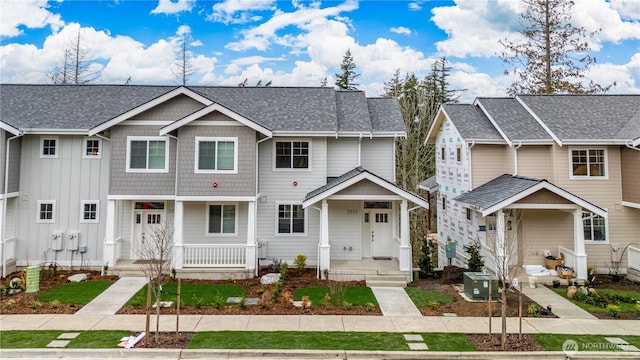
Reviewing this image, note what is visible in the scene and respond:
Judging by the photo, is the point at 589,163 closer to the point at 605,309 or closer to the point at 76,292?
the point at 605,309

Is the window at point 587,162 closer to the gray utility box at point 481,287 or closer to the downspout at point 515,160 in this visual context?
the downspout at point 515,160

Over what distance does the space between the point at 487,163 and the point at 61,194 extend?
61.6 ft

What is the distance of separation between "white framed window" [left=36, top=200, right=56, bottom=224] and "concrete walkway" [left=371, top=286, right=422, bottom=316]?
530 inches

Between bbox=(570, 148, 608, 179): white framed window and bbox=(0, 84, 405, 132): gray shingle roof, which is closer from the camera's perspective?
bbox=(570, 148, 608, 179): white framed window

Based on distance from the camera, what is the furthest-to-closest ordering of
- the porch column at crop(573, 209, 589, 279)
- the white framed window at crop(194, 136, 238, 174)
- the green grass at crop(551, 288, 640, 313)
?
1. the white framed window at crop(194, 136, 238, 174)
2. the porch column at crop(573, 209, 589, 279)
3. the green grass at crop(551, 288, 640, 313)

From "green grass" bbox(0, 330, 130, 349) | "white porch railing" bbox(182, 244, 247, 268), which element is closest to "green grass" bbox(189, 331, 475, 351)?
"green grass" bbox(0, 330, 130, 349)

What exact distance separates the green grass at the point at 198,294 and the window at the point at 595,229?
14.4m

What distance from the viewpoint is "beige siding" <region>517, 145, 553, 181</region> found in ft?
54.3

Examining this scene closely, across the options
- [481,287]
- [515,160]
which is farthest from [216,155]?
[515,160]

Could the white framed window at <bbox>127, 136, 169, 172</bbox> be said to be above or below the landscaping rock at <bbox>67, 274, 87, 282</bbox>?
above

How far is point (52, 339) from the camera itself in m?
8.72

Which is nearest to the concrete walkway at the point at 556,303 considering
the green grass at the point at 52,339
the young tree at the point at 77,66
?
the green grass at the point at 52,339

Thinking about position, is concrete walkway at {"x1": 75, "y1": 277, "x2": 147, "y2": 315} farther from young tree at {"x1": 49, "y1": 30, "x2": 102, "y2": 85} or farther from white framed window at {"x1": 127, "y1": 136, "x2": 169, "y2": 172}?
young tree at {"x1": 49, "y1": 30, "x2": 102, "y2": 85}

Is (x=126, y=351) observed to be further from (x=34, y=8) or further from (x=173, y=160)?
(x=34, y=8)
